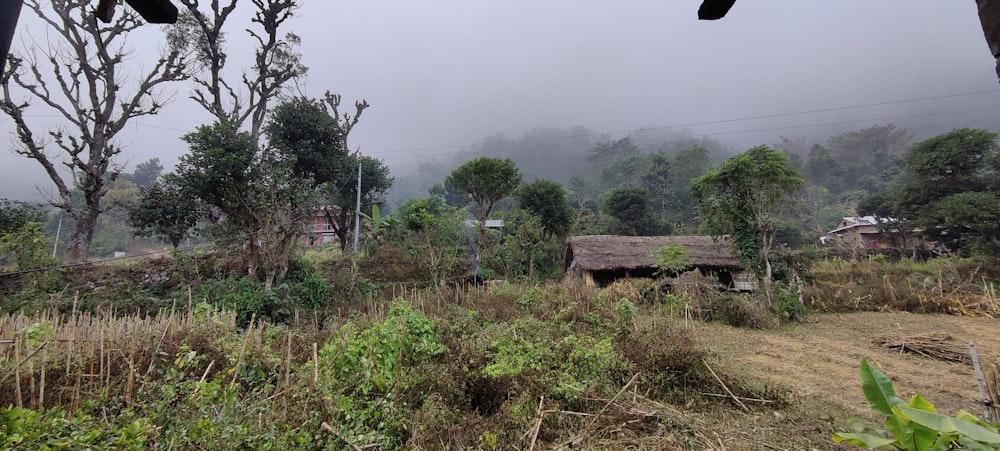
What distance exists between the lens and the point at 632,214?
21.2 metres

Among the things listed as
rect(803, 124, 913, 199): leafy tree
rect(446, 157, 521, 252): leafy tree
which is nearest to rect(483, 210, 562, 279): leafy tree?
rect(446, 157, 521, 252): leafy tree

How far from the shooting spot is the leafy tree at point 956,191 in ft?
41.5

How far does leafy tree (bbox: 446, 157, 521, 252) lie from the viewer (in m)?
14.4

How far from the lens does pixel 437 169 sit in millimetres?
109312

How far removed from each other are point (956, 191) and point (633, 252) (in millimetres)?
12651

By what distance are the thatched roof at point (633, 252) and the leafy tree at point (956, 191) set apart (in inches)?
296

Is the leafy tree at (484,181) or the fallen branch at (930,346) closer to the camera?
the fallen branch at (930,346)

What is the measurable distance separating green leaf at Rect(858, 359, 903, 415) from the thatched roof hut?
11.1m

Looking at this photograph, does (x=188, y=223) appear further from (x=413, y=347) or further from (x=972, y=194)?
(x=972, y=194)

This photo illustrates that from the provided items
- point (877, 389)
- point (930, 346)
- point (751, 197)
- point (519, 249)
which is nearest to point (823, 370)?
point (930, 346)

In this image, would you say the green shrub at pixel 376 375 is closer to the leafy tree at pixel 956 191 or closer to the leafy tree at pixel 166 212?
the leafy tree at pixel 166 212

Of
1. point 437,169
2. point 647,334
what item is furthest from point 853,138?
point 437,169

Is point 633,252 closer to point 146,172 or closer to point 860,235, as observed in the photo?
point 860,235

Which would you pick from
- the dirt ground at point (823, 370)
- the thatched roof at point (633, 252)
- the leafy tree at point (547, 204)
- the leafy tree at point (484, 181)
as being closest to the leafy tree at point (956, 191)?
the dirt ground at point (823, 370)
